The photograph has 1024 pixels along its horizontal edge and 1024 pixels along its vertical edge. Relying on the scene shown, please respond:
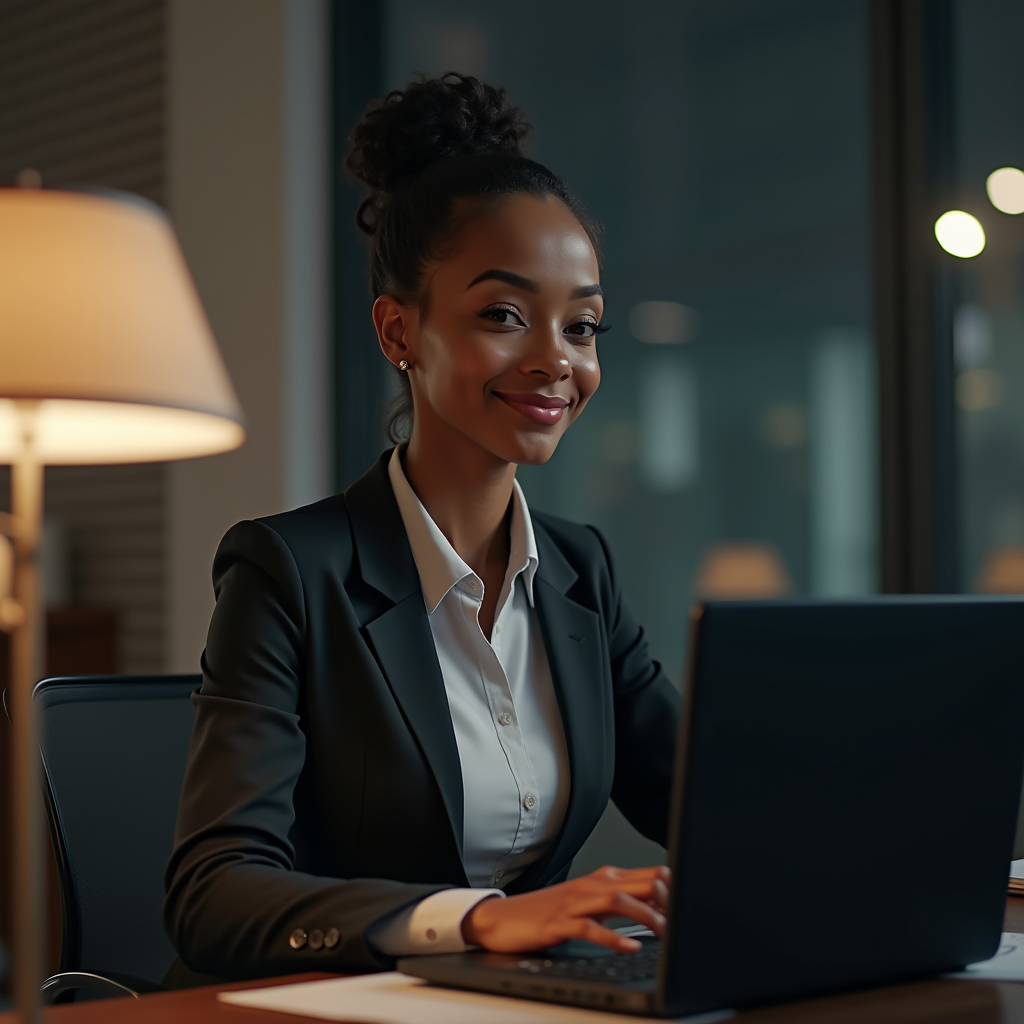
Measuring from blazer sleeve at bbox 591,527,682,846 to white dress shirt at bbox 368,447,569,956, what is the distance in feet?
0.58

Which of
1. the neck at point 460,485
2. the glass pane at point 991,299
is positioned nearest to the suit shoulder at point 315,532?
the neck at point 460,485

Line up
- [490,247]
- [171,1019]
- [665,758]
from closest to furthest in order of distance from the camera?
[171,1019] → [490,247] → [665,758]

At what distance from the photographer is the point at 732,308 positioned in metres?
3.12

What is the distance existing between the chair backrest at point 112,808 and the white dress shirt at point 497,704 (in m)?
0.46

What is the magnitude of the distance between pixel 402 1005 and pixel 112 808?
0.92m

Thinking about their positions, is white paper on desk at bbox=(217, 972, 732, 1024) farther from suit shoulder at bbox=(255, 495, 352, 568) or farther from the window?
the window

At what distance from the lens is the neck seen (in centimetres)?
177

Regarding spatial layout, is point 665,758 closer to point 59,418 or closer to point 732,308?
point 59,418

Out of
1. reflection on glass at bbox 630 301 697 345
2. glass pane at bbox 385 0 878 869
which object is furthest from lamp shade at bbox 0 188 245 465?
reflection on glass at bbox 630 301 697 345

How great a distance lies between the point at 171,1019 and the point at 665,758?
957 mm

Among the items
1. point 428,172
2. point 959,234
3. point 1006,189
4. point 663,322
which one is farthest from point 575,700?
point 663,322

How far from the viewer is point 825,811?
0.97 metres

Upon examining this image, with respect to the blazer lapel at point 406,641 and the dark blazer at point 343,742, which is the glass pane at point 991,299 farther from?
the blazer lapel at point 406,641

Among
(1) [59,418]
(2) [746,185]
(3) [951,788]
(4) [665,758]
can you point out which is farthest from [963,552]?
(1) [59,418]
